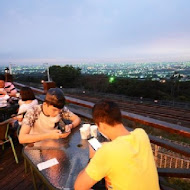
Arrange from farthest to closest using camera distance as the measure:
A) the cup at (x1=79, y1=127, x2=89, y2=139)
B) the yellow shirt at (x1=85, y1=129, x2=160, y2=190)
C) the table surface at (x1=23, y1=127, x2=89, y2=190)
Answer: the cup at (x1=79, y1=127, x2=89, y2=139) → the table surface at (x1=23, y1=127, x2=89, y2=190) → the yellow shirt at (x1=85, y1=129, x2=160, y2=190)

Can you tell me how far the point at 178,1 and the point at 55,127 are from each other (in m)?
20.4

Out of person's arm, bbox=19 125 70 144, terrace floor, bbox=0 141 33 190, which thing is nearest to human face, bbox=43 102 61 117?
person's arm, bbox=19 125 70 144

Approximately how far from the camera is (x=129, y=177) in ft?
2.58

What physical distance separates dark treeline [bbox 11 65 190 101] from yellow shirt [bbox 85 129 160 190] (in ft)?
79.2

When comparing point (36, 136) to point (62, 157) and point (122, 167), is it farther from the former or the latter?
point (122, 167)

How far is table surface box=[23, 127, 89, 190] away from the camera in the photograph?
3.42 ft

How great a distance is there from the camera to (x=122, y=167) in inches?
30.6

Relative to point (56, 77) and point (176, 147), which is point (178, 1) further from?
point (56, 77)

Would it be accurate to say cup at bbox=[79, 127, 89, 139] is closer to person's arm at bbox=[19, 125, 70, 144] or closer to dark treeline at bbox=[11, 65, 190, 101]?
person's arm at bbox=[19, 125, 70, 144]

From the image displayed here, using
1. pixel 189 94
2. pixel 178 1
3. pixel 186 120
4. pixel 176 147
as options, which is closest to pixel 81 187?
pixel 176 147

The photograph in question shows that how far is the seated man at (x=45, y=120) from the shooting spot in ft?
5.09

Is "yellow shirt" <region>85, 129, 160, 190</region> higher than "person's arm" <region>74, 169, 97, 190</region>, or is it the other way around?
"yellow shirt" <region>85, 129, 160, 190</region>

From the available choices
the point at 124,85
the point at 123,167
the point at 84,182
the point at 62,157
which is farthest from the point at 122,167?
the point at 124,85

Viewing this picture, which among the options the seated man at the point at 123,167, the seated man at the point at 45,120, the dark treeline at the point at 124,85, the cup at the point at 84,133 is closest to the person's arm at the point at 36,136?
the seated man at the point at 45,120
